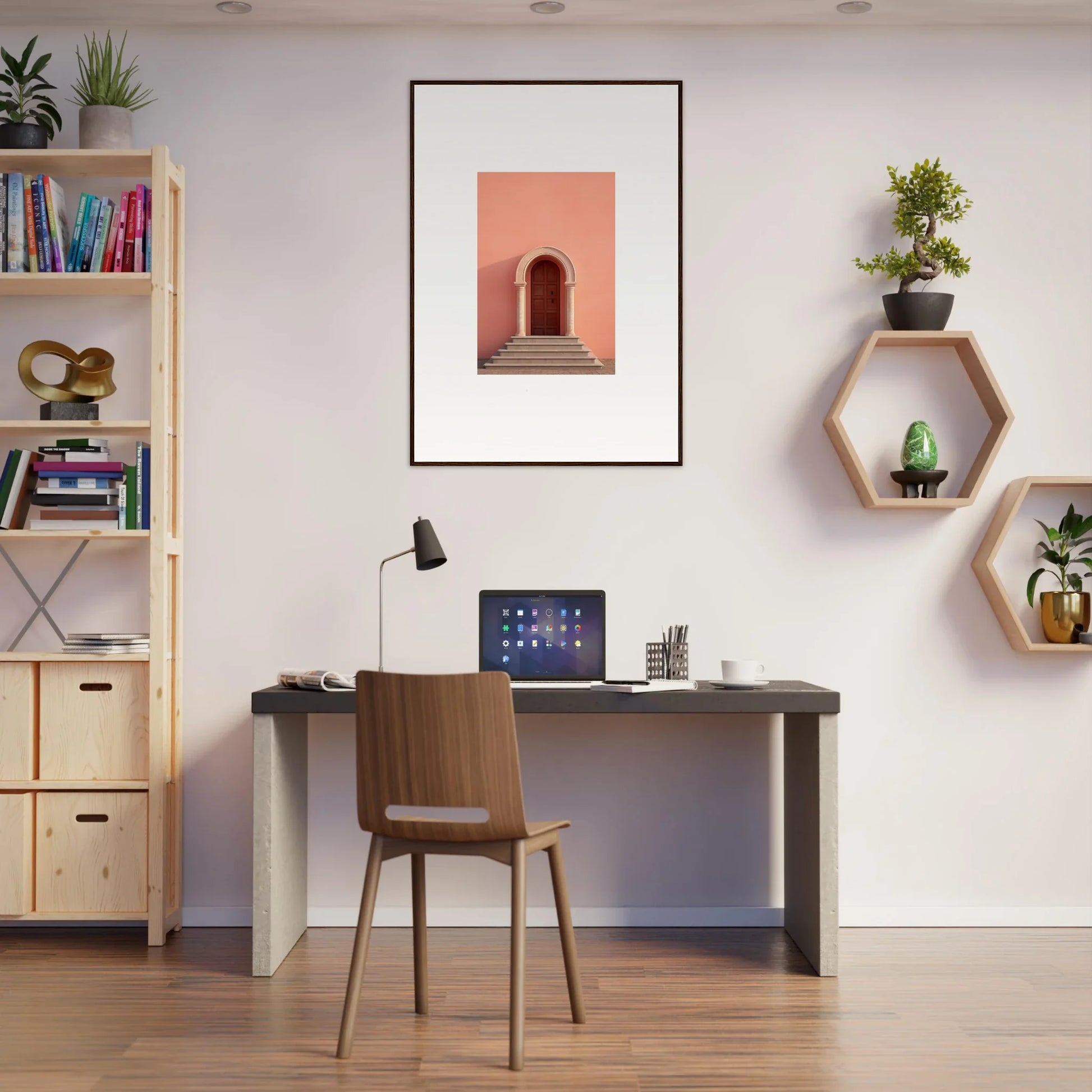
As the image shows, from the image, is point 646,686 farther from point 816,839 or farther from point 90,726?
point 90,726

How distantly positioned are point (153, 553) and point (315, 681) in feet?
2.34

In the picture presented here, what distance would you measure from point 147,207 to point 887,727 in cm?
284

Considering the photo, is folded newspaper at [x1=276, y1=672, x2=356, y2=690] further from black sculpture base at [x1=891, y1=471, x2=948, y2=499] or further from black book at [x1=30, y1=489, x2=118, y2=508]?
black sculpture base at [x1=891, y1=471, x2=948, y2=499]

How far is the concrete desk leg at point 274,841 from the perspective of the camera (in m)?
3.04

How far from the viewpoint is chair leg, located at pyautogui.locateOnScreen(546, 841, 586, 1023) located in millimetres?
2635

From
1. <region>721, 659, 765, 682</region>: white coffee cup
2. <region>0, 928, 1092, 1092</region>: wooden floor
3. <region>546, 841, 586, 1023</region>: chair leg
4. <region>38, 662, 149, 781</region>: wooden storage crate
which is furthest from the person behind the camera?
<region>38, 662, 149, 781</region>: wooden storage crate

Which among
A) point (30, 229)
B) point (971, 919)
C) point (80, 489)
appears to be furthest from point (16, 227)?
point (971, 919)

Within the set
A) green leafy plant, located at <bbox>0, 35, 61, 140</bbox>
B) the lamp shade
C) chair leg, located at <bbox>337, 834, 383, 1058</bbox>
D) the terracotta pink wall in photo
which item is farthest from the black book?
chair leg, located at <bbox>337, 834, 383, 1058</bbox>

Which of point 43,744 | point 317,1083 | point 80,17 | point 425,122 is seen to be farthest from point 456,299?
point 317,1083

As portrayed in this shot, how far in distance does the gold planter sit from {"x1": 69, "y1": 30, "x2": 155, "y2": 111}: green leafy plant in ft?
10.6

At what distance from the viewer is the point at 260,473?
12.0 ft

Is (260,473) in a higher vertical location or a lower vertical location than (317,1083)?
higher

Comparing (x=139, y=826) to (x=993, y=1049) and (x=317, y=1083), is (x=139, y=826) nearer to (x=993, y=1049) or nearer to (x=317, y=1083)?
(x=317, y=1083)

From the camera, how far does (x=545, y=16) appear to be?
361 cm
